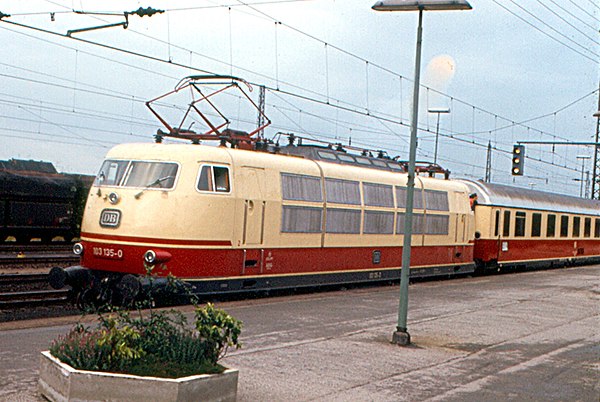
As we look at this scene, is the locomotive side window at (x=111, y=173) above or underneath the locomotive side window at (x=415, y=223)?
above

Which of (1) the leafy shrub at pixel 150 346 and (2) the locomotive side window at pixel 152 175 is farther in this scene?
(2) the locomotive side window at pixel 152 175

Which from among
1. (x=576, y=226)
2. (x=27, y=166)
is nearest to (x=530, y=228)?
(x=576, y=226)

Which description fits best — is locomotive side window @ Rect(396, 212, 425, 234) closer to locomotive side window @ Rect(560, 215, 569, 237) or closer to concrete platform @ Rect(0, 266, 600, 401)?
concrete platform @ Rect(0, 266, 600, 401)

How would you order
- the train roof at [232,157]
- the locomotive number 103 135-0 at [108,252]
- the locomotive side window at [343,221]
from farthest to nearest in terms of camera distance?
the locomotive side window at [343,221]
the train roof at [232,157]
the locomotive number 103 135-0 at [108,252]

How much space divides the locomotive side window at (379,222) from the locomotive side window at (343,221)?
Result: 471mm

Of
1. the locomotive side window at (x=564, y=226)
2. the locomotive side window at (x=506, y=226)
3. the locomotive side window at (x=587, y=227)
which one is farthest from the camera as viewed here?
the locomotive side window at (x=587, y=227)

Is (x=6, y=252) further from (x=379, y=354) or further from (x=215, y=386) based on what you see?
(x=215, y=386)

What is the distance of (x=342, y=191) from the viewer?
59.0ft

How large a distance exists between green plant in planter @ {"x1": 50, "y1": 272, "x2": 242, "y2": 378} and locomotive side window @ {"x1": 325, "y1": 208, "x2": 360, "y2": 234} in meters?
9.72

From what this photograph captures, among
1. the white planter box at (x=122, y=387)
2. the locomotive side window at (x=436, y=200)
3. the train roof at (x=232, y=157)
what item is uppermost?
the train roof at (x=232, y=157)

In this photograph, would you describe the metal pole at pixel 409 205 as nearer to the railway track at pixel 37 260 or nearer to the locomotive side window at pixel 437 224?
the locomotive side window at pixel 437 224

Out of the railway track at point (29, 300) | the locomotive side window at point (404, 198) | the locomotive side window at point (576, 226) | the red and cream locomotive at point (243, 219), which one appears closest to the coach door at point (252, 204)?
the red and cream locomotive at point (243, 219)

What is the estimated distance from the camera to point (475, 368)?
394 inches

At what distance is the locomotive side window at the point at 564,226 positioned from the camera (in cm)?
3241
